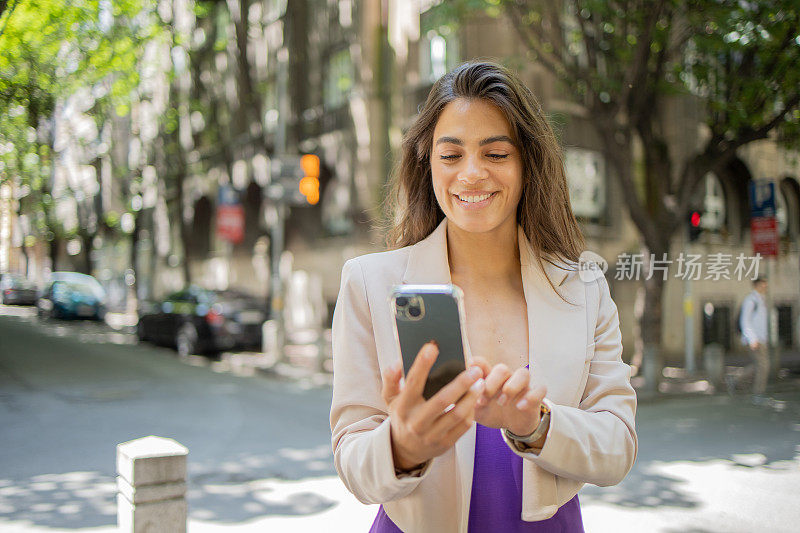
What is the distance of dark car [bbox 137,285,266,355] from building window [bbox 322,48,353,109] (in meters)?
6.90

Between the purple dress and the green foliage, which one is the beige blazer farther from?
the green foliage

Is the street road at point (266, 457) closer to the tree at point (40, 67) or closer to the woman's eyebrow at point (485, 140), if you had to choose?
the tree at point (40, 67)

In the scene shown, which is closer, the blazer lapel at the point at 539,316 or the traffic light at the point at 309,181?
the blazer lapel at the point at 539,316

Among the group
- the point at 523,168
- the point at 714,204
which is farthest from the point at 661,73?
the point at 523,168

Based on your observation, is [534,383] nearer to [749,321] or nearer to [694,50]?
[749,321]

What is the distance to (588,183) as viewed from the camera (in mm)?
17625

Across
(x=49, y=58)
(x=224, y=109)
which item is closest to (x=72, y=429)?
(x=49, y=58)

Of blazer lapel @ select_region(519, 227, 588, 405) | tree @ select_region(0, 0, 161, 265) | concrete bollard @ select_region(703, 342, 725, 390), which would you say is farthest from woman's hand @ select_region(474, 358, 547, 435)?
concrete bollard @ select_region(703, 342, 725, 390)

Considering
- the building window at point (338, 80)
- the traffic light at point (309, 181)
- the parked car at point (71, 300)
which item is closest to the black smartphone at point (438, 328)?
the traffic light at point (309, 181)

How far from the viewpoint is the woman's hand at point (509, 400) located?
117 centimetres

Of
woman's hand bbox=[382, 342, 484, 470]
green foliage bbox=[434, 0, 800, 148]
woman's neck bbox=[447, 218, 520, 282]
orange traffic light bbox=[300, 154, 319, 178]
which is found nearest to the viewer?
woman's hand bbox=[382, 342, 484, 470]

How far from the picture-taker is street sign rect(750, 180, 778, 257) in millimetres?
11562

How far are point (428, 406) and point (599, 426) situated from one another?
530mm

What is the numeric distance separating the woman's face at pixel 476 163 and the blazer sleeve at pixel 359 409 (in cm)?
31
